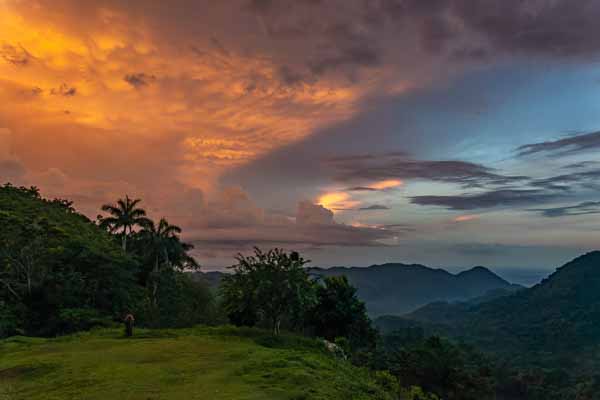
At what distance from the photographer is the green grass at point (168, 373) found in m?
17.5

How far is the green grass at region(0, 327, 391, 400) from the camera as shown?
17469 mm

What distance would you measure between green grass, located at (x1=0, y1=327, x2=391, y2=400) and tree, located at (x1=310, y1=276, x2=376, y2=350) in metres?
21.3

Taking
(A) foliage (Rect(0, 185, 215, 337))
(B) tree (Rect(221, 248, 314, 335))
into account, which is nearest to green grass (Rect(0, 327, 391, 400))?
(B) tree (Rect(221, 248, 314, 335))

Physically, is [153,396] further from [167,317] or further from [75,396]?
[167,317]

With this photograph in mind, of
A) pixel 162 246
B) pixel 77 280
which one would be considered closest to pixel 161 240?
pixel 162 246

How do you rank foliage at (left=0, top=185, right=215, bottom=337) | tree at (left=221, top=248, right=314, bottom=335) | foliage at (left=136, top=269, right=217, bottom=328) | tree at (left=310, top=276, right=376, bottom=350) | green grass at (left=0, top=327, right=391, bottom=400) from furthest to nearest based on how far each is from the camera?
tree at (left=310, top=276, right=376, bottom=350) < foliage at (left=136, top=269, right=217, bottom=328) < foliage at (left=0, top=185, right=215, bottom=337) < tree at (left=221, top=248, right=314, bottom=335) < green grass at (left=0, top=327, right=391, bottom=400)

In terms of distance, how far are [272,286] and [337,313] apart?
67.0 feet

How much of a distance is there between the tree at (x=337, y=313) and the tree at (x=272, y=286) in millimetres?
16165

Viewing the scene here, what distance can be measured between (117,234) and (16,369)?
5965 cm

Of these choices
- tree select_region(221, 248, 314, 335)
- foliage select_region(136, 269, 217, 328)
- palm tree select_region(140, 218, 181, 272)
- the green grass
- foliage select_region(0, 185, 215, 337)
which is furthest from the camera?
palm tree select_region(140, 218, 181, 272)

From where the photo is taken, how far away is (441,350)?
6919 centimetres

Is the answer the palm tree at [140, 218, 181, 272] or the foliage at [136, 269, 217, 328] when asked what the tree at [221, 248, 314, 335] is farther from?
the palm tree at [140, 218, 181, 272]

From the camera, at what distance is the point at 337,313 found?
2046 inches

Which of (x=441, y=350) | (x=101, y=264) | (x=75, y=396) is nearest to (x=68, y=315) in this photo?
(x=101, y=264)
